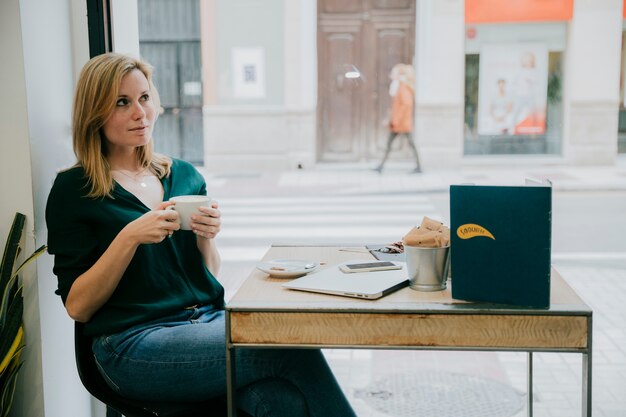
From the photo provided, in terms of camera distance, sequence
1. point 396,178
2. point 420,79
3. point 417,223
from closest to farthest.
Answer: point 417,223 → point 396,178 → point 420,79

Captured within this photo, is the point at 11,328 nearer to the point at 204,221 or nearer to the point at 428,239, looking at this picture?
the point at 204,221

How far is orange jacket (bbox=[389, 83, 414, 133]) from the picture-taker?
10750 mm

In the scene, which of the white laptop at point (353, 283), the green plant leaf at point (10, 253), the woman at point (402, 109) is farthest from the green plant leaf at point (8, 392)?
the woman at point (402, 109)

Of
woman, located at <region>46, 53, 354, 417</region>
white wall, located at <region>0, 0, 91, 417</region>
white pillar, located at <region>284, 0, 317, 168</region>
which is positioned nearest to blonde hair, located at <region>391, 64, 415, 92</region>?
white pillar, located at <region>284, 0, 317, 168</region>

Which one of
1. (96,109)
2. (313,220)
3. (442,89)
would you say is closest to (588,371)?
(96,109)

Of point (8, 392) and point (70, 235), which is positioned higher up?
point (70, 235)

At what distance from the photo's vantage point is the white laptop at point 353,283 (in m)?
1.75

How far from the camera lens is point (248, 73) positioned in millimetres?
11969

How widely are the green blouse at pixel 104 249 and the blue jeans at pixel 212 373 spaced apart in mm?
78

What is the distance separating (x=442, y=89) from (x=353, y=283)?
408 inches

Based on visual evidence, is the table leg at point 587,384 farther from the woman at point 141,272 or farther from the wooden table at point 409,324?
the woman at point 141,272

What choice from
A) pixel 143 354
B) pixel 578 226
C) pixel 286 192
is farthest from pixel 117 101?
pixel 286 192

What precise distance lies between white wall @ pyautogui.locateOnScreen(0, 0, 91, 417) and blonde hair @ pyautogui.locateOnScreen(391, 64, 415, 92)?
8.77 m

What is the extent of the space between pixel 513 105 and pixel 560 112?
0.74 m
